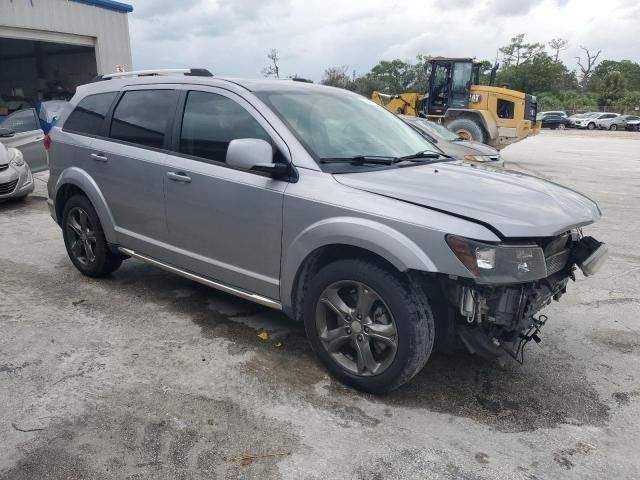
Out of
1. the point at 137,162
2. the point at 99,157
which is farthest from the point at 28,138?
the point at 137,162

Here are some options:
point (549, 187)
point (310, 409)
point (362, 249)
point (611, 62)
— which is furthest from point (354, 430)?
point (611, 62)

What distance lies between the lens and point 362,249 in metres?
3.15

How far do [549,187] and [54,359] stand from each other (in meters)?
3.41

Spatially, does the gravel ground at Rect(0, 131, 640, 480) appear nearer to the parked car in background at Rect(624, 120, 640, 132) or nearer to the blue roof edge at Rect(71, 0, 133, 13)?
the blue roof edge at Rect(71, 0, 133, 13)

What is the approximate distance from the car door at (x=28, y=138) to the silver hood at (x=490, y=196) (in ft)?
30.0

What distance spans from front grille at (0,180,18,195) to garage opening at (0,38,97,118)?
13194 mm

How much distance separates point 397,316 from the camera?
2.98 m

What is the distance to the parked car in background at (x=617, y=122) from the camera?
42.2m

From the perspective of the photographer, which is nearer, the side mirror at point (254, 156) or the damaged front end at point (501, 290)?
the damaged front end at point (501, 290)

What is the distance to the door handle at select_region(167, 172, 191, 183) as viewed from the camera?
3941 millimetres

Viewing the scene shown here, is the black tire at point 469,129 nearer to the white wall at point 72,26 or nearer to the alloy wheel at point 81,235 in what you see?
the white wall at point 72,26

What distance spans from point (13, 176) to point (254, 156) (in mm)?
6962

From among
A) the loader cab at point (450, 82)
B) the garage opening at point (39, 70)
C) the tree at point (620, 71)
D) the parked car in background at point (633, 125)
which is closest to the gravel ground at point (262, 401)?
the loader cab at point (450, 82)

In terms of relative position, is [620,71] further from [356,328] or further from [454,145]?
[356,328]
